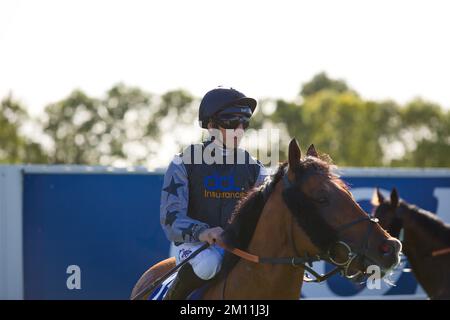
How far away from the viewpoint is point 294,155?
13.2 ft

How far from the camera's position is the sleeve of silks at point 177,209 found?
4.44 m

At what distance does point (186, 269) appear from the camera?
14.6ft

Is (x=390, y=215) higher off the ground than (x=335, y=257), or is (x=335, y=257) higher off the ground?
(x=335, y=257)

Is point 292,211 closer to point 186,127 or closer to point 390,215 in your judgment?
point 390,215

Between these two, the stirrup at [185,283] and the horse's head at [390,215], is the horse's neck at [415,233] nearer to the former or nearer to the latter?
the horse's head at [390,215]

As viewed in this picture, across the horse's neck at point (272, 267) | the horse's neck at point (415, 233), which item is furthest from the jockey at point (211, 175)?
the horse's neck at point (415, 233)

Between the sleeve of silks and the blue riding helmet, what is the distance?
1.24ft

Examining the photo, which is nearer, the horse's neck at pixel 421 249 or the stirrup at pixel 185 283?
the stirrup at pixel 185 283

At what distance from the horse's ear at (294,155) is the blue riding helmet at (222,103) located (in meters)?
0.88

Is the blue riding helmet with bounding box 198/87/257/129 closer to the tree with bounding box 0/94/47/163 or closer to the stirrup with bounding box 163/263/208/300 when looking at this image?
the stirrup with bounding box 163/263/208/300

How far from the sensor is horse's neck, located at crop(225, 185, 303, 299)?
4066mm

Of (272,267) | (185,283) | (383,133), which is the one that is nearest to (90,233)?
(185,283)

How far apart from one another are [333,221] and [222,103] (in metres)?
1.33
